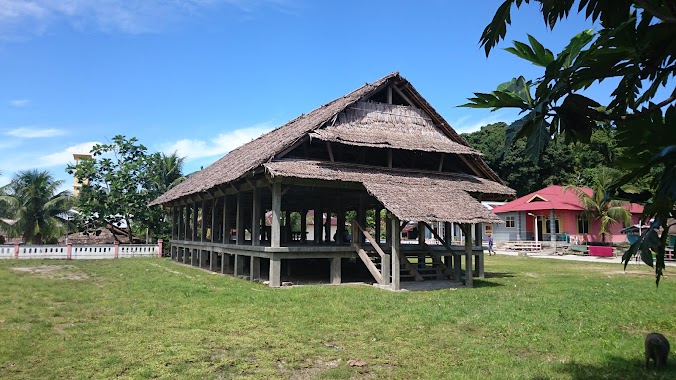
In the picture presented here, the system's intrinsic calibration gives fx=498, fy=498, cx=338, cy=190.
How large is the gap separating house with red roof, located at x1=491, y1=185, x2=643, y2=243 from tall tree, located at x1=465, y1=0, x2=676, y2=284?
38718 mm

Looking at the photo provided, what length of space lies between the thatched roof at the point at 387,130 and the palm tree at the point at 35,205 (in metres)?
26.1

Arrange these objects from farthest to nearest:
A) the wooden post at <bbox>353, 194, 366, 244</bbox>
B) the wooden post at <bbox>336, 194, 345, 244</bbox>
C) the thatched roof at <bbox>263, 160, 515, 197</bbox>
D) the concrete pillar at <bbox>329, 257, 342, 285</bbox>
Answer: the wooden post at <bbox>336, 194, 345, 244</bbox>
the wooden post at <bbox>353, 194, 366, 244</bbox>
the concrete pillar at <bbox>329, 257, 342, 285</bbox>
the thatched roof at <bbox>263, 160, 515, 197</bbox>

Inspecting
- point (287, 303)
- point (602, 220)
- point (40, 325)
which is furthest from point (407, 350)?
point (602, 220)

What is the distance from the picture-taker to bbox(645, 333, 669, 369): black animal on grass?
6102 mm

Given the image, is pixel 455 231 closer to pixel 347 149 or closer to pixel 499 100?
pixel 347 149

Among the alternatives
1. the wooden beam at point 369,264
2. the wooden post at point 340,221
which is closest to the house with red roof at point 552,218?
the wooden post at point 340,221

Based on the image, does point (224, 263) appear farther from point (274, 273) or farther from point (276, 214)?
point (276, 214)

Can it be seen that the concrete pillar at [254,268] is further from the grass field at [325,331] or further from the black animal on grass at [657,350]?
the black animal on grass at [657,350]

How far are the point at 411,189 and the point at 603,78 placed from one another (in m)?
12.8

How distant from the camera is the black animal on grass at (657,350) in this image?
6.10m

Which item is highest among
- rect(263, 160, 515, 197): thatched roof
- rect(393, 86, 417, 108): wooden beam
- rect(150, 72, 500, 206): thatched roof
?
rect(393, 86, 417, 108): wooden beam

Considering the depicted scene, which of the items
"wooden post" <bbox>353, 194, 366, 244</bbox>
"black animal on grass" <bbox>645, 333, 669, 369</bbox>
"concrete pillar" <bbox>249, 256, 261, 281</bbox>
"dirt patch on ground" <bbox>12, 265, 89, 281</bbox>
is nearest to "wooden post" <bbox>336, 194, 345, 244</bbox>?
"wooden post" <bbox>353, 194, 366, 244</bbox>

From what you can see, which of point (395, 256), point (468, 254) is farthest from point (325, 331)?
point (468, 254)

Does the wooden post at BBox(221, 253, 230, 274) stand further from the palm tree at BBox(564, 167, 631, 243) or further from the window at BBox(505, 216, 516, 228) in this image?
the window at BBox(505, 216, 516, 228)
